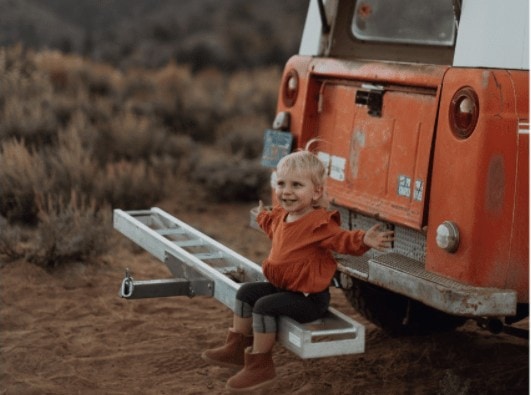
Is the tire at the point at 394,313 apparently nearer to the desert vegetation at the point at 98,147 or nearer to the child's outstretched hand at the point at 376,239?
the child's outstretched hand at the point at 376,239

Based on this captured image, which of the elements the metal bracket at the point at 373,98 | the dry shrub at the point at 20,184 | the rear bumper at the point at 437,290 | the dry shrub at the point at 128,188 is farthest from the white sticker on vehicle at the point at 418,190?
the dry shrub at the point at 128,188

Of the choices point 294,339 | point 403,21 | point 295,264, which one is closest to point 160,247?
point 295,264

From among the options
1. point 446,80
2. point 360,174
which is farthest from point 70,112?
point 446,80

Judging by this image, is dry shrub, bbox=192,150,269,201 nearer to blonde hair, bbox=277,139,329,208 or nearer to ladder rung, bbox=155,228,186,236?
ladder rung, bbox=155,228,186,236

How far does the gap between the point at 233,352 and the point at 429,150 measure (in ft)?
4.14

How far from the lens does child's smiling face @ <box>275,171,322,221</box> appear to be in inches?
157

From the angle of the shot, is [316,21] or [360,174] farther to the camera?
[316,21]

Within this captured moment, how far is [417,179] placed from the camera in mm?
4391

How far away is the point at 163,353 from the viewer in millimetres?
5164

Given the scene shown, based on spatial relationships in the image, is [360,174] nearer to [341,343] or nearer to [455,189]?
[455,189]

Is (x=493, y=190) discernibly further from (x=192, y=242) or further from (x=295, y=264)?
(x=192, y=242)

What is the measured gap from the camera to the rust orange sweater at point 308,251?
12.9 ft

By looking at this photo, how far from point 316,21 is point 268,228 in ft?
5.90

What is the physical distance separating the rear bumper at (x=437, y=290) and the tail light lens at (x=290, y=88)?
4.71ft
